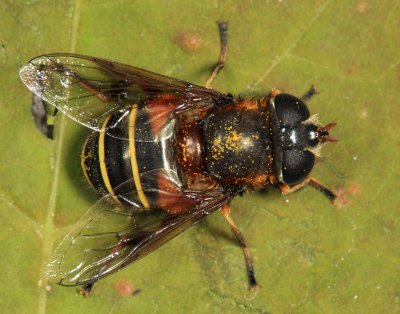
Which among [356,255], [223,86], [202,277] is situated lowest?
[202,277]

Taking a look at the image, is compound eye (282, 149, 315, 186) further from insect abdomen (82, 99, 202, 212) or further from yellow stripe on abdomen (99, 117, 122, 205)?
yellow stripe on abdomen (99, 117, 122, 205)

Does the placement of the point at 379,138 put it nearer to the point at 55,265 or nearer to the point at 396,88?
the point at 396,88

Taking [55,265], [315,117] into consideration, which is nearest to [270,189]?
[315,117]

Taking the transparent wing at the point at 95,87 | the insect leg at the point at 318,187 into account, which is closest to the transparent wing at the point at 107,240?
the transparent wing at the point at 95,87

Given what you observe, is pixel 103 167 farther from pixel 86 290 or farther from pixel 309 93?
pixel 309 93

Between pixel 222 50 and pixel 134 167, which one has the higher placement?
pixel 222 50

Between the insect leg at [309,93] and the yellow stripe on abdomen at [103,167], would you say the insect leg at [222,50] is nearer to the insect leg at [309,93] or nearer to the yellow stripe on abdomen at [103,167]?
the insect leg at [309,93]

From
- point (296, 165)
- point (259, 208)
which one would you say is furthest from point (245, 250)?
point (296, 165)
